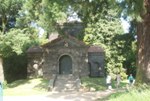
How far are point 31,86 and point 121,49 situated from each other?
57.6 ft

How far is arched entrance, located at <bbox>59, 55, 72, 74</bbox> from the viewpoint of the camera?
3775 cm

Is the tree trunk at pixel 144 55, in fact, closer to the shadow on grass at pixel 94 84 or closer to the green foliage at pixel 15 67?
the shadow on grass at pixel 94 84

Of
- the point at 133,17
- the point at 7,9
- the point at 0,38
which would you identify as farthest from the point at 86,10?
the point at 7,9

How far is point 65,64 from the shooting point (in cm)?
3778

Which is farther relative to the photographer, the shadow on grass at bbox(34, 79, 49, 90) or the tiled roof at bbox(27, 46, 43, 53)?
the tiled roof at bbox(27, 46, 43, 53)

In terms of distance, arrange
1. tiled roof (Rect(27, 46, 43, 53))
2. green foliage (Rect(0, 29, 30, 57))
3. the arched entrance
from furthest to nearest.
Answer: tiled roof (Rect(27, 46, 43, 53))
the arched entrance
green foliage (Rect(0, 29, 30, 57))

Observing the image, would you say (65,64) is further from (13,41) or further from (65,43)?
(13,41)

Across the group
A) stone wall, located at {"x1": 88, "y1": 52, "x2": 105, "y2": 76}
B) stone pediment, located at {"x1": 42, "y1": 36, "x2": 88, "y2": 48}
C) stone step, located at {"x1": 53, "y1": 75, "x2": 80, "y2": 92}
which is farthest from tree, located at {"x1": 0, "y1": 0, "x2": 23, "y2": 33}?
stone wall, located at {"x1": 88, "y1": 52, "x2": 105, "y2": 76}

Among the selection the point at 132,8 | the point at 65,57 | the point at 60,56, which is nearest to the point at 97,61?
the point at 65,57

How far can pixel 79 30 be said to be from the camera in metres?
46.3

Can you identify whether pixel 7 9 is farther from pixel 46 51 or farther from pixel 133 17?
pixel 133 17

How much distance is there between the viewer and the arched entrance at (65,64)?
37750 mm

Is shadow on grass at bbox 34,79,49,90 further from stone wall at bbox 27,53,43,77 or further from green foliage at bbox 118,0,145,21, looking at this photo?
green foliage at bbox 118,0,145,21

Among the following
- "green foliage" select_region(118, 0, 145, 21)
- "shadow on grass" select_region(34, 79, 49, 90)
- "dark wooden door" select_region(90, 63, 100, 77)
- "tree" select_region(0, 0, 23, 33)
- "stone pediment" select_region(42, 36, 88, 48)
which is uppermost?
"tree" select_region(0, 0, 23, 33)
